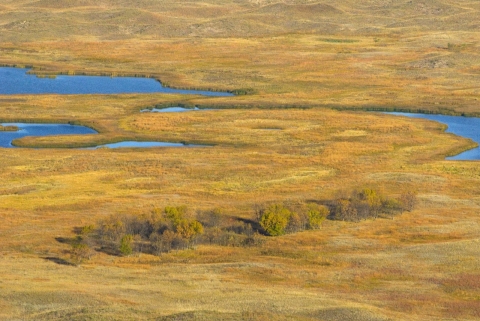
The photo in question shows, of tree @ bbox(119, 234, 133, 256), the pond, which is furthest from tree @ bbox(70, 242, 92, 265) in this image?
the pond

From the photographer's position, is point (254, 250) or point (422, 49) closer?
point (254, 250)

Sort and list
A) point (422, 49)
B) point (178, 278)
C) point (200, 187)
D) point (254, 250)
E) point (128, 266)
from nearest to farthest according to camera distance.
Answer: point (178, 278) → point (128, 266) → point (254, 250) → point (200, 187) → point (422, 49)

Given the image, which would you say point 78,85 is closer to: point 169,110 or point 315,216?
point 169,110

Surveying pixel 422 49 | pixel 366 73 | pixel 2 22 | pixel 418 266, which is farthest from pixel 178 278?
pixel 2 22

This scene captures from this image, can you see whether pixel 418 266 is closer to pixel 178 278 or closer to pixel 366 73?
pixel 178 278

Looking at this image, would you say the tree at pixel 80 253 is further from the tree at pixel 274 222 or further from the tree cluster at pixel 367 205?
the tree cluster at pixel 367 205

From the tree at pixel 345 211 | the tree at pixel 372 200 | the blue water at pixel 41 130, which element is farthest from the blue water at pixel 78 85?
the tree at pixel 345 211

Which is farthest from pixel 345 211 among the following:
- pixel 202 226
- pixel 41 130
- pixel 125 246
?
pixel 41 130
